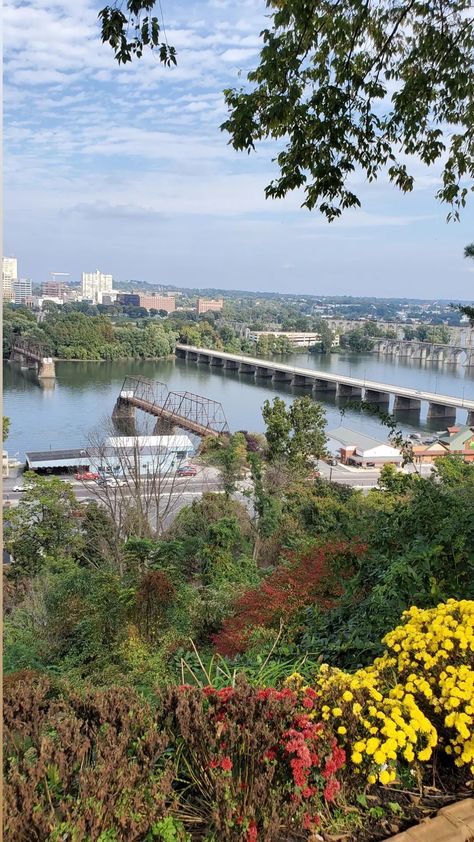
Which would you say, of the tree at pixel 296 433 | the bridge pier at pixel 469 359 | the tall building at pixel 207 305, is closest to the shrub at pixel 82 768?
the tree at pixel 296 433

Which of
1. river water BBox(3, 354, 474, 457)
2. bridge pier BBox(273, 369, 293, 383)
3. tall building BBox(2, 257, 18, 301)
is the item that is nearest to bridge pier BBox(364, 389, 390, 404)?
river water BBox(3, 354, 474, 457)

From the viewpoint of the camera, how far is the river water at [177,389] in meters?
17.4

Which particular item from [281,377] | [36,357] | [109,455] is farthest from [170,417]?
[281,377]

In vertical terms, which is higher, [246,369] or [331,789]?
[331,789]

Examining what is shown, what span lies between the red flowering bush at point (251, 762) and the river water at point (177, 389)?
1181 centimetres

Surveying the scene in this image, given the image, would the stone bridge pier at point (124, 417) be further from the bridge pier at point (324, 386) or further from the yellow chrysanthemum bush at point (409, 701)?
the yellow chrysanthemum bush at point (409, 701)

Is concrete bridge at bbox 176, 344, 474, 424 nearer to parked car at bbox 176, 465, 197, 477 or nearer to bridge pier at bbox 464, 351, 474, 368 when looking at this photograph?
parked car at bbox 176, 465, 197, 477

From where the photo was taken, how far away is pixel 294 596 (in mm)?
2385

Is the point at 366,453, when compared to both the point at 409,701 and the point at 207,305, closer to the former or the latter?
the point at 409,701

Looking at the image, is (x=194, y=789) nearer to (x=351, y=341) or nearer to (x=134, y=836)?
(x=134, y=836)

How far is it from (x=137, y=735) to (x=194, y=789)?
0.12 metres

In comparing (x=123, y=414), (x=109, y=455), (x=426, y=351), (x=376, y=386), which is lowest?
(x=123, y=414)

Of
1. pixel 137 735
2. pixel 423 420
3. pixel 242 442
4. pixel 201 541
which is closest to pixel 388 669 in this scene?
pixel 137 735

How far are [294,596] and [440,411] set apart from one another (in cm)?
2018
